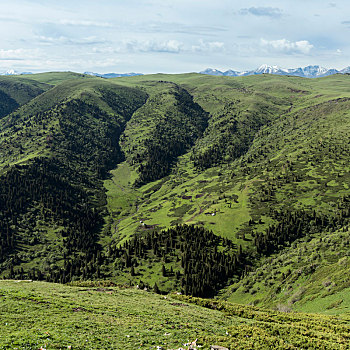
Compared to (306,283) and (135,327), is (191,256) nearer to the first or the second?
(306,283)

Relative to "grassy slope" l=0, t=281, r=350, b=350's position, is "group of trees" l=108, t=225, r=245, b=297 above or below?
below

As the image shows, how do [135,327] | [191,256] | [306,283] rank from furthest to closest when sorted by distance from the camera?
[191,256], [306,283], [135,327]

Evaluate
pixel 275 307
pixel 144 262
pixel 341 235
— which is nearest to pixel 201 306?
pixel 275 307

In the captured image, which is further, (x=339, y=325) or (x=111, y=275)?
(x=111, y=275)

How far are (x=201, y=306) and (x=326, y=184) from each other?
180520 mm

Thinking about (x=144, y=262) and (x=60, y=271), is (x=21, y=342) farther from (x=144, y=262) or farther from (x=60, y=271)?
(x=60, y=271)

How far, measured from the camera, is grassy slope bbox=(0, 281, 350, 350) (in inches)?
1121

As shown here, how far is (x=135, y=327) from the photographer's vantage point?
3434 centimetres

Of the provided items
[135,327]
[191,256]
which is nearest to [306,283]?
[135,327]

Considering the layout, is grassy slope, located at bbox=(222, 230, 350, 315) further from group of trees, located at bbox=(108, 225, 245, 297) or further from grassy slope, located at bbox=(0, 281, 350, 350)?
grassy slope, located at bbox=(0, 281, 350, 350)

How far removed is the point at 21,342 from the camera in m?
25.8

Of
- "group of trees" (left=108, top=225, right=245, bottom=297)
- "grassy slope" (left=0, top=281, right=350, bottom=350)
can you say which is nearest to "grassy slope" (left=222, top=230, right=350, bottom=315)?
"group of trees" (left=108, top=225, right=245, bottom=297)

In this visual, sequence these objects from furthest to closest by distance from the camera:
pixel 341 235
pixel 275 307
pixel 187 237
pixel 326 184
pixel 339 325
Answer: pixel 326 184 → pixel 187 237 → pixel 341 235 → pixel 275 307 → pixel 339 325

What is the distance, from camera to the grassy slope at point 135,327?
93.4 feet
